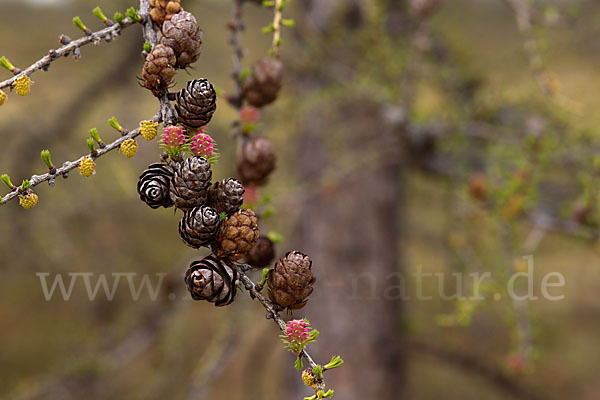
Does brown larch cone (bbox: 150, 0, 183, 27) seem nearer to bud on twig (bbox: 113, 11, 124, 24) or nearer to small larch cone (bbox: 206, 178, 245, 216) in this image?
bud on twig (bbox: 113, 11, 124, 24)

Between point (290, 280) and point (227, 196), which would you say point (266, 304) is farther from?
point (227, 196)

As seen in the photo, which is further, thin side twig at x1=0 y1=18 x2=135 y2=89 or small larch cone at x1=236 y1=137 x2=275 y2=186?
small larch cone at x1=236 y1=137 x2=275 y2=186

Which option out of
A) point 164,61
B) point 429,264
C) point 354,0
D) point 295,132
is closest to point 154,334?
point 295,132

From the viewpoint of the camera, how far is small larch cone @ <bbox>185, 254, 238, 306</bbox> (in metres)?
0.64

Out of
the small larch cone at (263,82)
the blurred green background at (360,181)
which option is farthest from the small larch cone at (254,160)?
the blurred green background at (360,181)

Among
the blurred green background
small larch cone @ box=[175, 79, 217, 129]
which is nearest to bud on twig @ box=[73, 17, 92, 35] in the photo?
small larch cone @ box=[175, 79, 217, 129]

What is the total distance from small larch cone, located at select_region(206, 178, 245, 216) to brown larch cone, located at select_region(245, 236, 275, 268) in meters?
0.16

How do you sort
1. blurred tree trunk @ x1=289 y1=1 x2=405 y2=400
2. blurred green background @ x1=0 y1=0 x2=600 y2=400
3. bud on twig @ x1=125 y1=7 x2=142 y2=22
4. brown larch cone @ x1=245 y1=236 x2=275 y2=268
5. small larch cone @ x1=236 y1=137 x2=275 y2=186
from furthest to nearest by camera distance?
blurred tree trunk @ x1=289 y1=1 x2=405 y2=400
blurred green background @ x1=0 y1=0 x2=600 y2=400
small larch cone @ x1=236 y1=137 x2=275 y2=186
brown larch cone @ x1=245 y1=236 x2=275 y2=268
bud on twig @ x1=125 y1=7 x2=142 y2=22

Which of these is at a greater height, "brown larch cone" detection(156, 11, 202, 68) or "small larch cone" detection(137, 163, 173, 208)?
"brown larch cone" detection(156, 11, 202, 68)

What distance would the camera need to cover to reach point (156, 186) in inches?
25.7

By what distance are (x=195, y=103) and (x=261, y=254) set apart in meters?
0.29

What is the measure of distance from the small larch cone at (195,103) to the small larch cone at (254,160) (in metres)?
0.28

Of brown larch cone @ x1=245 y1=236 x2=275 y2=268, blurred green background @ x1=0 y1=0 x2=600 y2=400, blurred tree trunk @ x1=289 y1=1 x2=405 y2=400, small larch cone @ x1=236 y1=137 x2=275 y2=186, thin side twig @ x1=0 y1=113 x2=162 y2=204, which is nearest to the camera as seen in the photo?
thin side twig @ x1=0 y1=113 x2=162 y2=204

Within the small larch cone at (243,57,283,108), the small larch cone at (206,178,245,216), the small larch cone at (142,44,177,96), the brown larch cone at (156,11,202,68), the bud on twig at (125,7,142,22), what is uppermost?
the small larch cone at (243,57,283,108)
